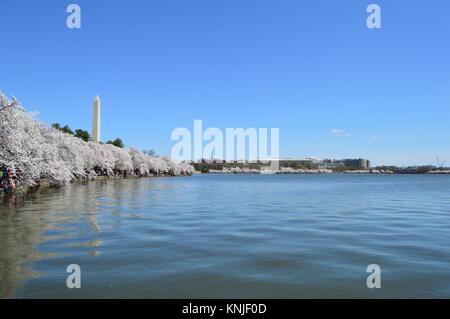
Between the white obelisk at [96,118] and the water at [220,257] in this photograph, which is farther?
the white obelisk at [96,118]

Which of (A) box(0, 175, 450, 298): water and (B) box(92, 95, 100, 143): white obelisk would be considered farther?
(B) box(92, 95, 100, 143): white obelisk

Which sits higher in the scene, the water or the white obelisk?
the white obelisk

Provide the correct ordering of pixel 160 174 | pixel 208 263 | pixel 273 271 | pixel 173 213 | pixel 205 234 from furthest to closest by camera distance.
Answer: pixel 160 174, pixel 173 213, pixel 205 234, pixel 208 263, pixel 273 271

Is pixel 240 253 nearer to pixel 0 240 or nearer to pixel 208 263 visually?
pixel 208 263

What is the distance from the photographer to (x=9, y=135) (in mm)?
26734

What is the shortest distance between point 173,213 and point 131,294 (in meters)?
13.5

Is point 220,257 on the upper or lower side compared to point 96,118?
lower

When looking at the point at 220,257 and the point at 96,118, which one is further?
the point at 96,118

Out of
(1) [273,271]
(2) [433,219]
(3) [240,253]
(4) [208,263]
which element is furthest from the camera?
(2) [433,219]

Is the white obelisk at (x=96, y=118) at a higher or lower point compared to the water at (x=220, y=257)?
higher

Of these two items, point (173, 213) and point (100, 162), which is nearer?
point (173, 213)

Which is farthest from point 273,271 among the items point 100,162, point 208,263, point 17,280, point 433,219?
point 100,162

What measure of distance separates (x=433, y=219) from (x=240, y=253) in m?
13.2
